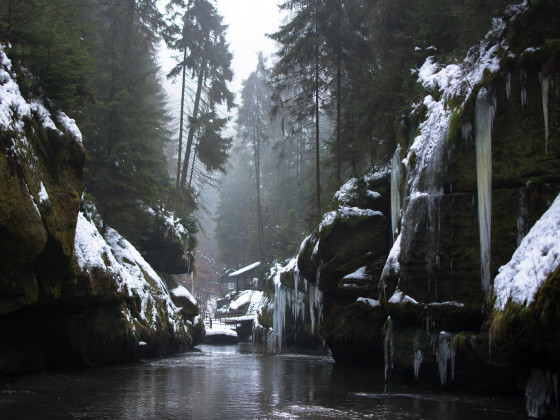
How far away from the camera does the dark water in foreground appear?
8.18 metres

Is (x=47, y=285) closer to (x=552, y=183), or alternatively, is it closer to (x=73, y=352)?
(x=73, y=352)

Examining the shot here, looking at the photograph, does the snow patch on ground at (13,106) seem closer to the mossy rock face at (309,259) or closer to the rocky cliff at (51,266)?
the rocky cliff at (51,266)

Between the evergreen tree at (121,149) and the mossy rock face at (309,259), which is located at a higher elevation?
the evergreen tree at (121,149)

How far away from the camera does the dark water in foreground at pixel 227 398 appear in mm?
8180

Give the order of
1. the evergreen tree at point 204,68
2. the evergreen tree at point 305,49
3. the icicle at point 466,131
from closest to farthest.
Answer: the icicle at point 466,131, the evergreen tree at point 305,49, the evergreen tree at point 204,68

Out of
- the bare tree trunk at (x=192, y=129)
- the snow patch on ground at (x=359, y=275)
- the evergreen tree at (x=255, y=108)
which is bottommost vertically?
the snow patch on ground at (x=359, y=275)

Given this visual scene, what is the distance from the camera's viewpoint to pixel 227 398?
10062mm

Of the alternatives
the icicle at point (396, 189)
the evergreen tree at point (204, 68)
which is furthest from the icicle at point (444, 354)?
the evergreen tree at point (204, 68)

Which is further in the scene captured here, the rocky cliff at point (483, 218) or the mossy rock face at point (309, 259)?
the mossy rock face at point (309, 259)

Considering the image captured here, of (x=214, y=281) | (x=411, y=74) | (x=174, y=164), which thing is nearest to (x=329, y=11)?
(x=411, y=74)

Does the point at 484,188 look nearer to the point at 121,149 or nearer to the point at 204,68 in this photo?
the point at 121,149

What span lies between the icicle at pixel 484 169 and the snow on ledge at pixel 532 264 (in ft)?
3.77

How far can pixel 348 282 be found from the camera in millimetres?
16469

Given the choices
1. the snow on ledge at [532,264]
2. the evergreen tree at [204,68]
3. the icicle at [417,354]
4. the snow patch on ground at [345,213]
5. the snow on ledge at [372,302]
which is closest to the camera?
the snow on ledge at [532,264]
